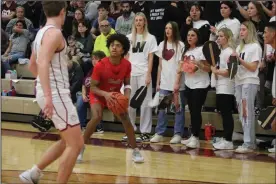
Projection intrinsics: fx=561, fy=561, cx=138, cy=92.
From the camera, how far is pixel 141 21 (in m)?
8.01

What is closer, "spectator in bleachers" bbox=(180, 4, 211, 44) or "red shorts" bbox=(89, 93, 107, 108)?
"red shorts" bbox=(89, 93, 107, 108)

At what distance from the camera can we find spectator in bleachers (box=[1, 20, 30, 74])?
882 centimetres

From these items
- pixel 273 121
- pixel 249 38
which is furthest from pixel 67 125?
pixel 249 38

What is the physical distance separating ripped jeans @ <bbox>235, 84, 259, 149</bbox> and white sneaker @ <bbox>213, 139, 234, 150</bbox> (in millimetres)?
313

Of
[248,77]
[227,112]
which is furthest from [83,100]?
[248,77]

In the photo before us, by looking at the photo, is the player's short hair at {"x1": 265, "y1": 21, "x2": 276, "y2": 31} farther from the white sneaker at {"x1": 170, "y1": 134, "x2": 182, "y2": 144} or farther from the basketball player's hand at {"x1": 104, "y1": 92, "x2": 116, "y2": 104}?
the white sneaker at {"x1": 170, "y1": 134, "x2": 182, "y2": 144}

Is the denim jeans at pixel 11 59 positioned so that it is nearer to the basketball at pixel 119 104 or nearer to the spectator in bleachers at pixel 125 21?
the spectator in bleachers at pixel 125 21

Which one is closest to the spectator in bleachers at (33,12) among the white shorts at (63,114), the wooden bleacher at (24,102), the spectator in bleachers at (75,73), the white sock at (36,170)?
the wooden bleacher at (24,102)

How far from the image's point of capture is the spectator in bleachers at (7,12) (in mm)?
8227

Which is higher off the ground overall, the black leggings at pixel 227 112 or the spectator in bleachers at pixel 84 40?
the spectator in bleachers at pixel 84 40

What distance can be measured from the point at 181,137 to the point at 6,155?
8.24 ft

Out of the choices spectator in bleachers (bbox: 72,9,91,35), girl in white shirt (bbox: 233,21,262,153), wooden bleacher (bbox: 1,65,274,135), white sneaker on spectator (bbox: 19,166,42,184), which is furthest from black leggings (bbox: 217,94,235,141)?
white sneaker on spectator (bbox: 19,166,42,184)

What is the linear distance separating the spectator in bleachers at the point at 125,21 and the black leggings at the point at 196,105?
1.57 metres

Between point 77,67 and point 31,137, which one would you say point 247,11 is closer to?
point 77,67
